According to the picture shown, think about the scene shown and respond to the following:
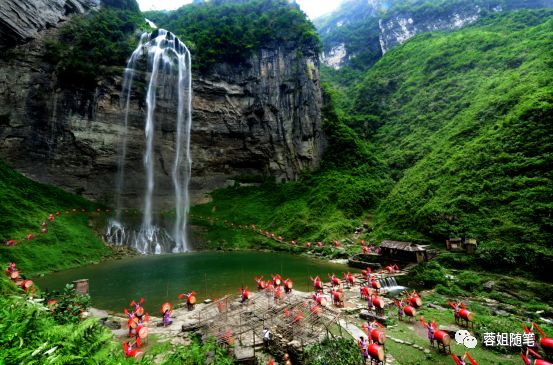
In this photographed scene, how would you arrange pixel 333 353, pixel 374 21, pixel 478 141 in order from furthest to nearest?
pixel 374 21 → pixel 478 141 → pixel 333 353

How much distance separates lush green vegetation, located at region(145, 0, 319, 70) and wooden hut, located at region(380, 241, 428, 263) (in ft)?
132

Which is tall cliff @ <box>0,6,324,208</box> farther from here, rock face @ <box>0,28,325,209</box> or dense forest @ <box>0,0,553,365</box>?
dense forest @ <box>0,0,553,365</box>

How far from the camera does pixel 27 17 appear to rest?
35.2m

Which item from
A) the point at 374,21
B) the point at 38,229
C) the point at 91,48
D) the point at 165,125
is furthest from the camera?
the point at 374,21

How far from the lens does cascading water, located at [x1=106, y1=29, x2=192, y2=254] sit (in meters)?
36.2

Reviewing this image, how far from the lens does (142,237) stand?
112 feet

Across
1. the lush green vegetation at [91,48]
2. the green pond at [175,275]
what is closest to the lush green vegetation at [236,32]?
the lush green vegetation at [91,48]

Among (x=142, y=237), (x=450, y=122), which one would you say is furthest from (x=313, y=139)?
(x=142, y=237)

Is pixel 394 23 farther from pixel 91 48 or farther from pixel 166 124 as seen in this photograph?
pixel 91 48

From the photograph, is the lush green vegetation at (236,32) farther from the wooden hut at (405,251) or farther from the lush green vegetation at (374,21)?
the wooden hut at (405,251)

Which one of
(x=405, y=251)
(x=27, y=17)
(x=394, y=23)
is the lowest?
(x=405, y=251)

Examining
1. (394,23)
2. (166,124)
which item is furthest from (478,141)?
(394,23)

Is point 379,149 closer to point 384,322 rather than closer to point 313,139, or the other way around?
point 313,139

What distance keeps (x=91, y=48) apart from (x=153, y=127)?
1343 centimetres
